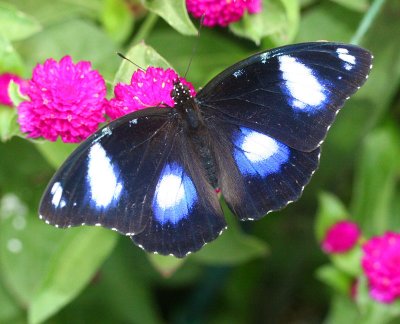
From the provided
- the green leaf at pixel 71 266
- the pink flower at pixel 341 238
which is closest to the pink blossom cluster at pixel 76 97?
the green leaf at pixel 71 266

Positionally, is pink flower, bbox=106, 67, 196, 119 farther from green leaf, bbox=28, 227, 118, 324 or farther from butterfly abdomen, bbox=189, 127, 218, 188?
green leaf, bbox=28, 227, 118, 324

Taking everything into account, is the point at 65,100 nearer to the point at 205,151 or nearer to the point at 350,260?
the point at 205,151

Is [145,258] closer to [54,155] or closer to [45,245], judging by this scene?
[45,245]

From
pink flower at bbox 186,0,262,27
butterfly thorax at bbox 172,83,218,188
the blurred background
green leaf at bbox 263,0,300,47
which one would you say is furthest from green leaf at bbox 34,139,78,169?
green leaf at bbox 263,0,300,47

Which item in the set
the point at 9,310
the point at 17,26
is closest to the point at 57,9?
the point at 17,26

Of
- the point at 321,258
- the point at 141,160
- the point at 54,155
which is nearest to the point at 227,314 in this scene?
the point at 321,258

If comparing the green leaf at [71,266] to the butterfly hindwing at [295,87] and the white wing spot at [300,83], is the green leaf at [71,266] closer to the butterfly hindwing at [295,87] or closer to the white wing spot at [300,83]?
the butterfly hindwing at [295,87]
